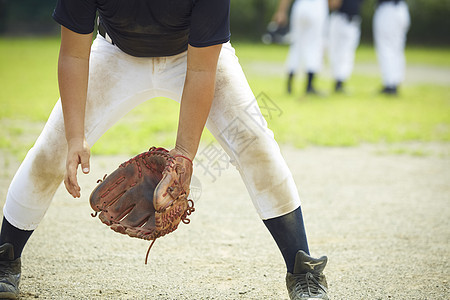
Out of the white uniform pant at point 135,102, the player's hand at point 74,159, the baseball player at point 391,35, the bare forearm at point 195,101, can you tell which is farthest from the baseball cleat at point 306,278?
the baseball player at point 391,35

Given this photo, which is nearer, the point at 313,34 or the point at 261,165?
the point at 261,165

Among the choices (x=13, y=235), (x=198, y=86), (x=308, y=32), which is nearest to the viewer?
(x=198, y=86)

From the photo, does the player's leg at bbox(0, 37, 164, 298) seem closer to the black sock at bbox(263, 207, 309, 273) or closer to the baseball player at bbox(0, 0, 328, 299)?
the baseball player at bbox(0, 0, 328, 299)

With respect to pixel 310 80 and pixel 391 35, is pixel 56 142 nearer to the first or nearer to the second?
pixel 310 80

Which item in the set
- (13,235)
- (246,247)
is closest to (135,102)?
(13,235)

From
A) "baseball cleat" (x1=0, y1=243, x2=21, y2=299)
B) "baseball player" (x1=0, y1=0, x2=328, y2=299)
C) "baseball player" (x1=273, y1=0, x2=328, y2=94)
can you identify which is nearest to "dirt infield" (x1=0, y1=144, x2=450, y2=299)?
"baseball cleat" (x1=0, y1=243, x2=21, y2=299)

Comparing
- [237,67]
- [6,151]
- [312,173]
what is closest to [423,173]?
[312,173]

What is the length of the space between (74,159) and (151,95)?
0.52 metres

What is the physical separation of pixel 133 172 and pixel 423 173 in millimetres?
3446

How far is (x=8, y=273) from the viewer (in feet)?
8.00

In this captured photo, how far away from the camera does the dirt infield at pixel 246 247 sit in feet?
8.61

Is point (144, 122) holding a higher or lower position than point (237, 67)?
lower

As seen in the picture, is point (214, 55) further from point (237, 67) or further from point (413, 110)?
point (413, 110)

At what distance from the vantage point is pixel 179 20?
2166mm
